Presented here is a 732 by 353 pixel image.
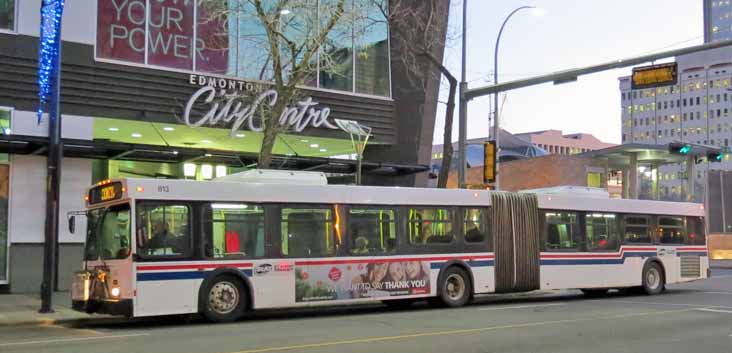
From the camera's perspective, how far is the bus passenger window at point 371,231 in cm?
1683

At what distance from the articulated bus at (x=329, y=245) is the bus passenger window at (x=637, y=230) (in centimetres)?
5

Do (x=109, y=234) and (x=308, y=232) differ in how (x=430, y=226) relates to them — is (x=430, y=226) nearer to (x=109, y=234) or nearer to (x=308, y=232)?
(x=308, y=232)

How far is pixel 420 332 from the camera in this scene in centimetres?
1285

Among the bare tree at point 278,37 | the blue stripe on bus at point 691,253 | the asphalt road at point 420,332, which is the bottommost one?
the asphalt road at point 420,332

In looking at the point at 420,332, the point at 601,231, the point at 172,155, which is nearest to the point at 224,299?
the point at 420,332

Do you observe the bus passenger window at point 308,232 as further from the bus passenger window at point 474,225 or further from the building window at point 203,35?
the building window at point 203,35

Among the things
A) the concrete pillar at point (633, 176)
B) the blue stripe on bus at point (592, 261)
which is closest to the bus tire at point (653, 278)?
the blue stripe on bus at point (592, 261)

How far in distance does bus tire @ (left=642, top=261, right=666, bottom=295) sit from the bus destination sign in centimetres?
1508

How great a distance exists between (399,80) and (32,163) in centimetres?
1318

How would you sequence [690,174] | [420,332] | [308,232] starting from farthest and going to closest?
[690,174] < [308,232] < [420,332]

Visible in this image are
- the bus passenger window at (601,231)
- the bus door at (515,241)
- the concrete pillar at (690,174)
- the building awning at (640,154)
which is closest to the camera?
the bus door at (515,241)

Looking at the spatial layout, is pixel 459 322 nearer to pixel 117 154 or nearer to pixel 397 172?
pixel 117 154

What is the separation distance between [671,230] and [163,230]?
51.3 ft

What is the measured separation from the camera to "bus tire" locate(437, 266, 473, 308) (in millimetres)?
18180
